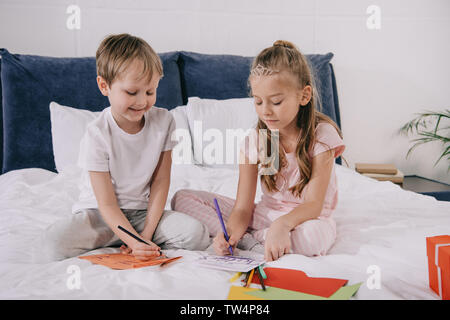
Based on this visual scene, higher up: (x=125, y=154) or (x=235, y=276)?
(x=125, y=154)

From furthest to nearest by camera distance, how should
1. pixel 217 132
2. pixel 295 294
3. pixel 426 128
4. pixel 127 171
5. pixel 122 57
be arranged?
1. pixel 426 128
2. pixel 217 132
3. pixel 127 171
4. pixel 122 57
5. pixel 295 294

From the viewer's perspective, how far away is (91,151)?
118 cm

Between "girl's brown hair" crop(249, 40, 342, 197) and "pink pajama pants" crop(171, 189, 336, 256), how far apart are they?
0.11 meters

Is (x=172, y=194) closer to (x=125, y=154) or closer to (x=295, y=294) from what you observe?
(x=125, y=154)

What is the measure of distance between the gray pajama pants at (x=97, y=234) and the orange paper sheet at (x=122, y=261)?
0.31ft

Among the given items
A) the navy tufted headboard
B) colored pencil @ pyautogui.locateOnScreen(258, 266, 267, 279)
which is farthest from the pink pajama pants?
the navy tufted headboard

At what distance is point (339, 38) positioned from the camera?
2676mm

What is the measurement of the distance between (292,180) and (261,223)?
0.54 ft

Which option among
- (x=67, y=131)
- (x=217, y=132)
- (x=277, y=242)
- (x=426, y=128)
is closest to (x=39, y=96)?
(x=67, y=131)

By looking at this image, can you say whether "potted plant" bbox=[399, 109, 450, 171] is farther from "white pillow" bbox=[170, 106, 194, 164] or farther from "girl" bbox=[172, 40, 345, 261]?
"girl" bbox=[172, 40, 345, 261]

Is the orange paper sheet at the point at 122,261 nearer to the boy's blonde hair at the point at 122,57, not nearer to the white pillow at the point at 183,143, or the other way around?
the boy's blonde hair at the point at 122,57

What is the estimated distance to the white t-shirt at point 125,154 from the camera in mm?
1186

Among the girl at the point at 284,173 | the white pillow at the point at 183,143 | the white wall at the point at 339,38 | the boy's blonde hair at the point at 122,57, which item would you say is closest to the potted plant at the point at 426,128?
the white wall at the point at 339,38
